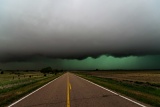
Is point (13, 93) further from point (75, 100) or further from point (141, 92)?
point (141, 92)

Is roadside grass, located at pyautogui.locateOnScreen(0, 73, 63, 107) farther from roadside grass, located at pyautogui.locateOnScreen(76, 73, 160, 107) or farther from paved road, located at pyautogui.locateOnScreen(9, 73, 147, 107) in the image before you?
roadside grass, located at pyautogui.locateOnScreen(76, 73, 160, 107)

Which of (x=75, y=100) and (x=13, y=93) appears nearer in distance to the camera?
(x=75, y=100)

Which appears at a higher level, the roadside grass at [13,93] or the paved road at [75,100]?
the roadside grass at [13,93]

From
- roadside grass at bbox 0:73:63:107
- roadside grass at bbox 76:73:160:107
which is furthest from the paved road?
roadside grass at bbox 76:73:160:107

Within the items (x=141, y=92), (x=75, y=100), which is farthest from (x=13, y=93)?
(x=141, y=92)

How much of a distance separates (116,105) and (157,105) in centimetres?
205

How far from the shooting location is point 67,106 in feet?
35.8

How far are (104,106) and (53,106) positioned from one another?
2.55 m

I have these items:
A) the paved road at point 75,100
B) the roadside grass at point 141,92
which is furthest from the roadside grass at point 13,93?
the roadside grass at point 141,92

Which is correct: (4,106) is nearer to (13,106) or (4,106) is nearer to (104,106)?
(13,106)

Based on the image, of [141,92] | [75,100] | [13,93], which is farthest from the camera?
[13,93]

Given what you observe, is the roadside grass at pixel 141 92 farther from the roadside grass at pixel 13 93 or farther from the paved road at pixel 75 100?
the roadside grass at pixel 13 93

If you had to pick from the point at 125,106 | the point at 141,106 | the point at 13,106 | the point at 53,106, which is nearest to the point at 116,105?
the point at 125,106

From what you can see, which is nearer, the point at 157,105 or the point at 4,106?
the point at 157,105
